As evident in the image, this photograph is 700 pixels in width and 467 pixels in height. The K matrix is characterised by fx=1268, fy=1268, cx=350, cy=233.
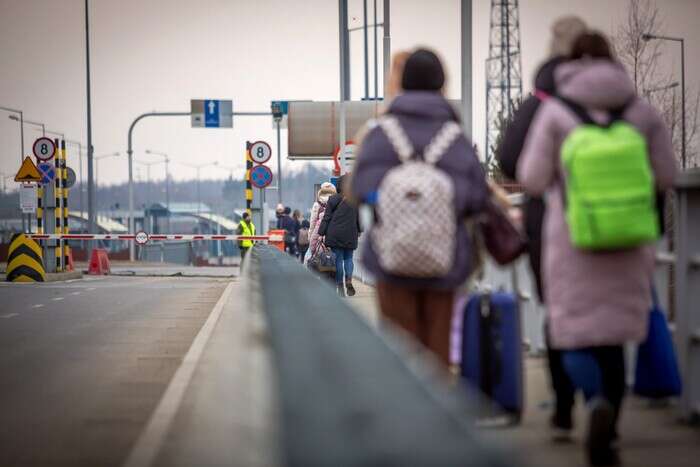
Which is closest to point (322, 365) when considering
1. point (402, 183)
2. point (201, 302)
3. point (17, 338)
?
point (402, 183)

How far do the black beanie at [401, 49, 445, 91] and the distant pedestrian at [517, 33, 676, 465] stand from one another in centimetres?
46

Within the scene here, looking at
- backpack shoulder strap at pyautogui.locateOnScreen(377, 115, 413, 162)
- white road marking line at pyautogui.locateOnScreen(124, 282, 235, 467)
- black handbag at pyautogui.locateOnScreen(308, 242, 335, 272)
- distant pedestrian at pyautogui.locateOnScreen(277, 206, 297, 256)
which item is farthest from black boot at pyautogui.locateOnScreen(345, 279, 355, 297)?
distant pedestrian at pyautogui.locateOnScreen(277, 206, 297, 256)

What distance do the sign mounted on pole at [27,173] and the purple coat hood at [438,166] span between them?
2573 cm

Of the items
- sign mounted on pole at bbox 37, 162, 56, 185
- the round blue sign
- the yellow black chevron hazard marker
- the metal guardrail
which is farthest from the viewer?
sign mounted on pole at bbox 37, 162, 56, 185

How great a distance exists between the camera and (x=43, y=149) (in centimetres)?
3111

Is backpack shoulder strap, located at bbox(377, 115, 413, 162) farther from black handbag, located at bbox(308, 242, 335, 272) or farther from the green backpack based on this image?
black handbag, located at bbox(308, 242, 335, 272)

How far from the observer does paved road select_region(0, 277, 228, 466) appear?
6.52 meters

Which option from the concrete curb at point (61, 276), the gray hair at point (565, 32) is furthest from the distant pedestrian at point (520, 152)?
the concrete curb at point (61, 276)

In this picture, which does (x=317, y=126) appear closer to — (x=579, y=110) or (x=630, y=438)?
(x=630, y=438)

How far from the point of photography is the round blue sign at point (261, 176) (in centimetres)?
2955

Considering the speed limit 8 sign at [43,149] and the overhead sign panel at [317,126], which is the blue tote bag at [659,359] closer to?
the speed limit 8 sign at [43,149]

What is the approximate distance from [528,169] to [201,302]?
15.0 meters

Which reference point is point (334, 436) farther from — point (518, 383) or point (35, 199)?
point (35, 199)

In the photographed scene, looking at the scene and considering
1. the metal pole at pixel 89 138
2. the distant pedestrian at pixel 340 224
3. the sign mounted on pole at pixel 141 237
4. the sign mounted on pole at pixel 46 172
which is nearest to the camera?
the distant pedestrian at pixel 340 224
